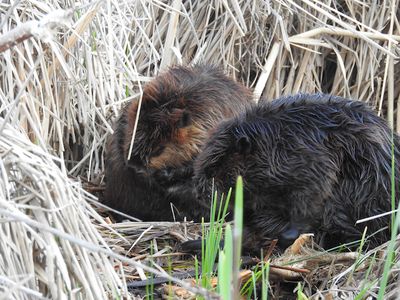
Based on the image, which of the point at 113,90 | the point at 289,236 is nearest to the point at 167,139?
the point at 113,90

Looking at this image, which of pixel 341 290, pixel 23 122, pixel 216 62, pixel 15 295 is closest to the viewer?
pixel 15 295

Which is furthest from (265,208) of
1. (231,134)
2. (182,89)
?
(182,89)

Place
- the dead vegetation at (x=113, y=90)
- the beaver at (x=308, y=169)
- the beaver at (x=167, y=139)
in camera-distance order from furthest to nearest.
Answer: the beaver at (x=167, y=139) < the beaver at (x=308, y=169) < the dead vegetation at (x=113, y=90)

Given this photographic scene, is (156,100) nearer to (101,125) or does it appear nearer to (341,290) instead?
(101,125)

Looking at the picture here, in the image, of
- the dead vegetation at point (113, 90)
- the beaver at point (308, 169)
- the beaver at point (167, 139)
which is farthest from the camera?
the beaver at point (167, 139)

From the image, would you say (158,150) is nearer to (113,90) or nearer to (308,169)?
(113,90)

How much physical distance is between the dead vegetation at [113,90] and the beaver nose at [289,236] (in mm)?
164

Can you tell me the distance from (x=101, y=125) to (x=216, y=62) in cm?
74

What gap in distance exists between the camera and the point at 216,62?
444 centimetres

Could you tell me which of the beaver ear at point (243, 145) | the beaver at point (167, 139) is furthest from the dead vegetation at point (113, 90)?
the beaver ear at point (243, 145)

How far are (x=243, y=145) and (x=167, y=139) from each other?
53cm

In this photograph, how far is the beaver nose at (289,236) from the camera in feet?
10.4

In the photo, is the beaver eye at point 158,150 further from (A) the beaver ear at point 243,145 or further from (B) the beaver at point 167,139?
(A) the beaver ear at point 243,145

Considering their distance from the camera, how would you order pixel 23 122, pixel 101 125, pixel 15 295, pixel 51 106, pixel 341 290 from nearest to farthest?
pixel 15 295, pixel 341 290, pixel 23 122, pixel 51 106, pixel 101 125
